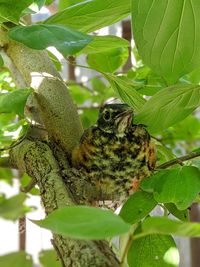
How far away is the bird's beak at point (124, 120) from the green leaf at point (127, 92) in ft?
0.25

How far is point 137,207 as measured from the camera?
399mm

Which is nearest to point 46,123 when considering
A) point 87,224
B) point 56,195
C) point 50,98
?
point 50,98

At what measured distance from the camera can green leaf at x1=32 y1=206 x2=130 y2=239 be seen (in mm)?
217

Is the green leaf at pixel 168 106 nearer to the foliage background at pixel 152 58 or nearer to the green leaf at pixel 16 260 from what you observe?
the foliage background at pixel 152 58

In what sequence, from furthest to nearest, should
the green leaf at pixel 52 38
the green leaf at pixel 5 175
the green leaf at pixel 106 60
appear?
the green leaf at pixel 5 175 → the green leaf at pixel 106 60 → the green leaf at pixel 52 38

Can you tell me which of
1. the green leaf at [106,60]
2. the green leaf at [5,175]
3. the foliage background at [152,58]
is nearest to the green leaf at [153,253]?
the foliage background at [152,58]

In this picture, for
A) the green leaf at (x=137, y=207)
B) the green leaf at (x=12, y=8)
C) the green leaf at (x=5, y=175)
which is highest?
the green leaf at (x=12, y=8)

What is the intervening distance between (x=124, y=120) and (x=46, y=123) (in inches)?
4.3

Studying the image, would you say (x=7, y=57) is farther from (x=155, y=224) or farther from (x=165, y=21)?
(x=155, y=224)

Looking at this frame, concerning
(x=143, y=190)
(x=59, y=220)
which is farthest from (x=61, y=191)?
(x=59, y=220)

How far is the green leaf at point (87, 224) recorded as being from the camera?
0.71 feet

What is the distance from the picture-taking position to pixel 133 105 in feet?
1.59

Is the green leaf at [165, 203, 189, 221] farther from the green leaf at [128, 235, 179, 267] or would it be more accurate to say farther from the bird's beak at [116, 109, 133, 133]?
the bird's beak at [116, 109, 133, 133]

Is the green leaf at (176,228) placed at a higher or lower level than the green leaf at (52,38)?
lower
